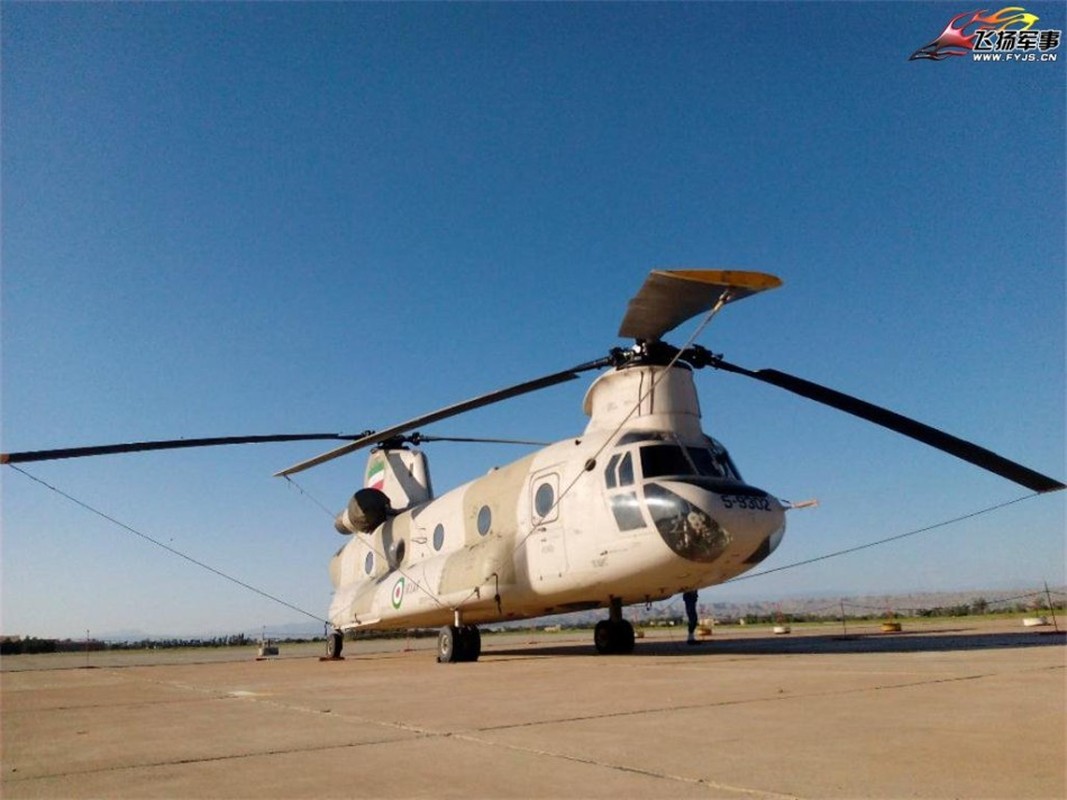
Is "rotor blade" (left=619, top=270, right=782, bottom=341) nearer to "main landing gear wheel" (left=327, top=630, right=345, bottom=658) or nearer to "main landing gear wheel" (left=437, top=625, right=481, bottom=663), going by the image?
"main landing gear wheel" (left=437, top=625, right=481, bottom=663)

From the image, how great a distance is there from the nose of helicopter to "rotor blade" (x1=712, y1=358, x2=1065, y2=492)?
1992mm

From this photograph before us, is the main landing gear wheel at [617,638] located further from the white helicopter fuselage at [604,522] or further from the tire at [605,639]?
the white helicopter fuselage at [604,522]

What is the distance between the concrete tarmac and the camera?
12.1ft

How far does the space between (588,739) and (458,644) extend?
1100 centimetres

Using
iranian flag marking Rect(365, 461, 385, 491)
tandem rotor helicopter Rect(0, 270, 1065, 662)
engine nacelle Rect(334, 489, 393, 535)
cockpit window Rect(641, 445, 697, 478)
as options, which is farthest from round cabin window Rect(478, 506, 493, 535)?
iranian flag marking Rect(365, 461, 385, 491)

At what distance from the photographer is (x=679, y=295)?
39.8 feet

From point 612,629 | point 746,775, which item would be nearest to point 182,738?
point 746,775

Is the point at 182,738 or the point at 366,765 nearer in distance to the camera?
the point at 366,765

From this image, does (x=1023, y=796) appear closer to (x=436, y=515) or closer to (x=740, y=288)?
(x=740, y=288)

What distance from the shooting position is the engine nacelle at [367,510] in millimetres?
21156

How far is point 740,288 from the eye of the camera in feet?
35.8

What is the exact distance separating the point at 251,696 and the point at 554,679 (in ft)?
11.5

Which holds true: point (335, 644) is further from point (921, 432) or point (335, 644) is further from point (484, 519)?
point (921, 432)

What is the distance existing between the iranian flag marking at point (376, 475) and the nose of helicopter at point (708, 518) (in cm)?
1272
